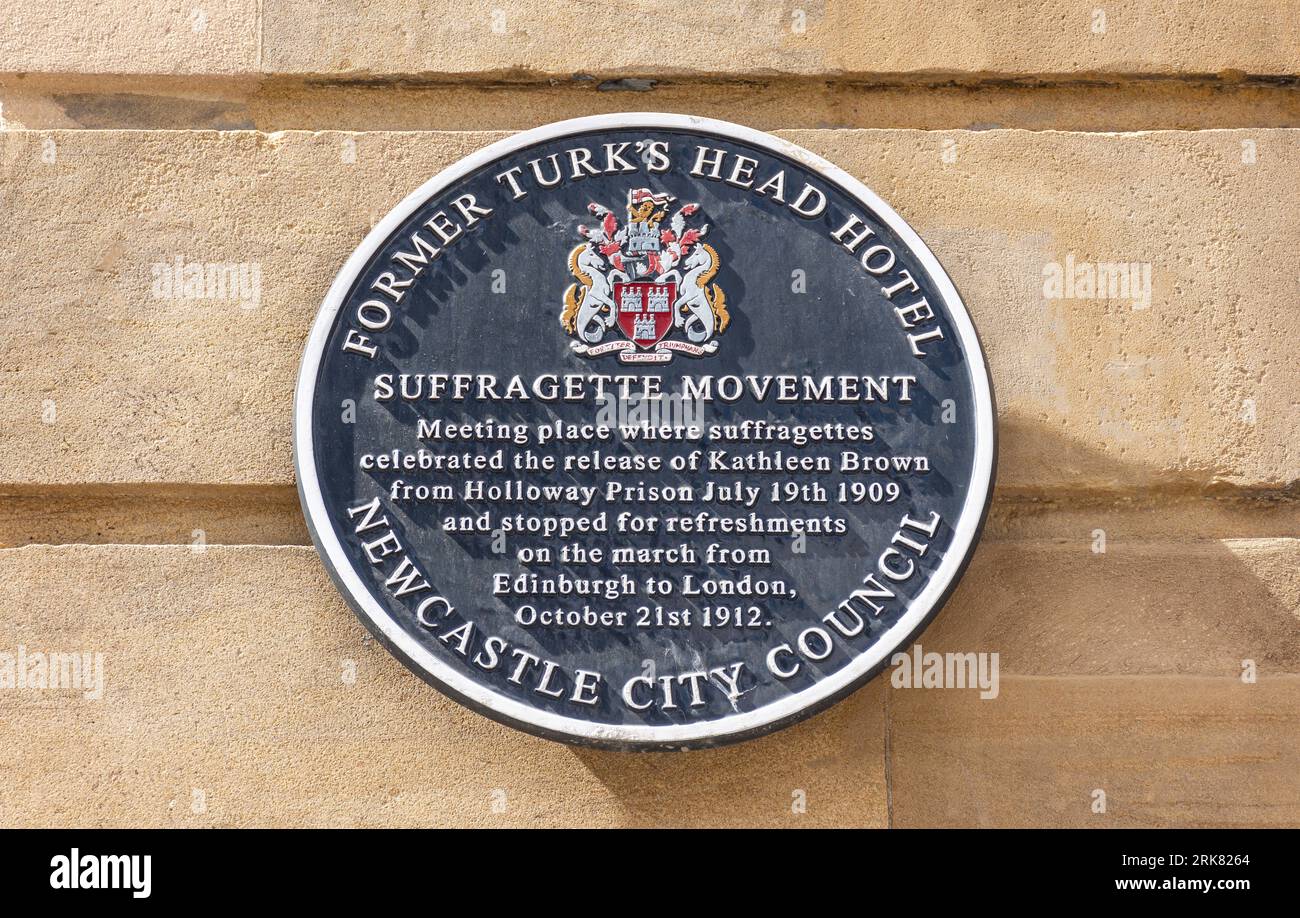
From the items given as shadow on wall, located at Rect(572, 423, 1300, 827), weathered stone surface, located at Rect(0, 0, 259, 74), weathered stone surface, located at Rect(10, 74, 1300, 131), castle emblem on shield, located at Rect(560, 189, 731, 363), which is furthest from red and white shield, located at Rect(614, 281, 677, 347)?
weathered stone surface, located at Rect(0, 0, 259, 74)

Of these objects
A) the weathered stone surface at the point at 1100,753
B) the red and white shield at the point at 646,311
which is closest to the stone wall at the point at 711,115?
the weathered stone surface at the point at 1100,753

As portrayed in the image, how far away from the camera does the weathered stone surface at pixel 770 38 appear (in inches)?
135

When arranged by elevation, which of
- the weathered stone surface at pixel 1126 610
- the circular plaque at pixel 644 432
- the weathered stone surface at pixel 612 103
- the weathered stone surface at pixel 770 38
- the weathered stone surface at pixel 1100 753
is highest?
the weathered stone surface at pixel 770 38

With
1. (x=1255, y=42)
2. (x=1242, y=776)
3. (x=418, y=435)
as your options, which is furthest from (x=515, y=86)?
(x=1242, y=776)

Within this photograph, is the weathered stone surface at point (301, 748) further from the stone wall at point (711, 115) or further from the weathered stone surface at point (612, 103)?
the weathered stone surface at point (612, 103)

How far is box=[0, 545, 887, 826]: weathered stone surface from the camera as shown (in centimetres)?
319

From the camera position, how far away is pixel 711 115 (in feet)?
11.4

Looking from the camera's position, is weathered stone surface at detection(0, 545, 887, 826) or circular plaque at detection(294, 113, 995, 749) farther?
weathered stone surface at detection(0, 545, 887, 826)

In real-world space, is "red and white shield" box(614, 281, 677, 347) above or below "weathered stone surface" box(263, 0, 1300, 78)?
below

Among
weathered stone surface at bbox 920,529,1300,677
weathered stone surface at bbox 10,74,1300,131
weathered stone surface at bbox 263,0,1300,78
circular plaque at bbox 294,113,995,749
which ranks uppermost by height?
weathered stone surface at bbox 263,0,1300,78

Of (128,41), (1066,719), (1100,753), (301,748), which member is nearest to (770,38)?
(128,41)

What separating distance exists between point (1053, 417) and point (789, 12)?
53.6 inches

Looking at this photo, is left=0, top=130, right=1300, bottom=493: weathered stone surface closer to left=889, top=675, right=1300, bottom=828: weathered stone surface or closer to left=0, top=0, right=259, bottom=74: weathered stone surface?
left=0, top=0, right=259, bottom=74: weathered stone surface

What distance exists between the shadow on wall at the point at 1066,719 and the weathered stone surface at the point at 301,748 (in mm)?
11
